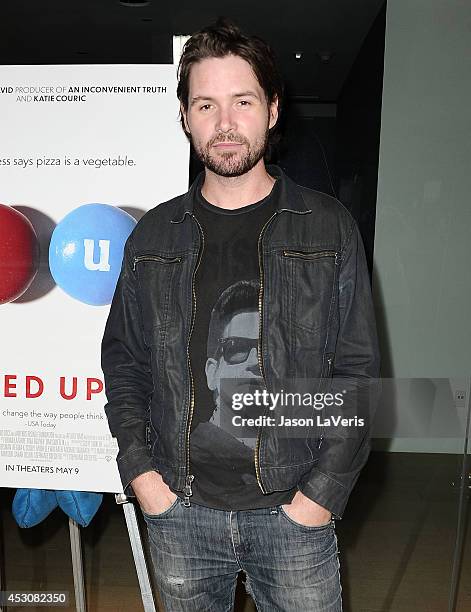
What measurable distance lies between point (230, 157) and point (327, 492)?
0.72 metres

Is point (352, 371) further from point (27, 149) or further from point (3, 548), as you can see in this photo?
point (3, 548)

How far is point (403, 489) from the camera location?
2.70 m

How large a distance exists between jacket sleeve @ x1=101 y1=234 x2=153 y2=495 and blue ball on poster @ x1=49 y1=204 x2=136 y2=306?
0.34 meters

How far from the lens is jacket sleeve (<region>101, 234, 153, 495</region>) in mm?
1743

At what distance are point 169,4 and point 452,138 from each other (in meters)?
0.96

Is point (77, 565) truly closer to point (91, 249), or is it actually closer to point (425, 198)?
point (91, 249)

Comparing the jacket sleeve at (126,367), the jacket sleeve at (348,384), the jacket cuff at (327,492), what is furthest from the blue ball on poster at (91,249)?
the jacket cuff at (327,492)

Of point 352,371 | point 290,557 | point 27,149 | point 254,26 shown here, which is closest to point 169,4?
point 254,26

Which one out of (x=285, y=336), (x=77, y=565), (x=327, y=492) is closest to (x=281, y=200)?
(x=285, y=336)

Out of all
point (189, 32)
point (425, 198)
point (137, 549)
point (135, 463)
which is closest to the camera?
point (135, 463)

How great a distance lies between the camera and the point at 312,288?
5.46 ft

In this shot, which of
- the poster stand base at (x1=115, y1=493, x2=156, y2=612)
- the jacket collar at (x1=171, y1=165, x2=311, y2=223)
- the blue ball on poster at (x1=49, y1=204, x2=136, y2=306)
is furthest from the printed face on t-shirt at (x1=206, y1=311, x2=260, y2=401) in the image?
the poster stand base at (x1=115, y1=493, x2=156, y2=612)

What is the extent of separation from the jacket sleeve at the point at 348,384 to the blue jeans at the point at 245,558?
10 cm

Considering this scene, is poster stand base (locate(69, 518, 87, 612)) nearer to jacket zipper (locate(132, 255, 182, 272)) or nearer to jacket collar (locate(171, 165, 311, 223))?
jacket zipper (locate(132, 255, 182, 272))
